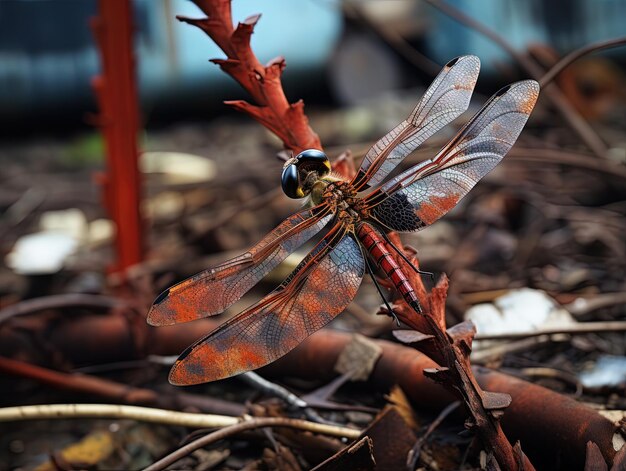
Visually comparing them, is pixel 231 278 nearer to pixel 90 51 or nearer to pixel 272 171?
pixel 272 171

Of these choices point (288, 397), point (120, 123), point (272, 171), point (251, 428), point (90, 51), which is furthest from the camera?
point (90, 51)

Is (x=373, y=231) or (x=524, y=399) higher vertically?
(x=373, y=231)

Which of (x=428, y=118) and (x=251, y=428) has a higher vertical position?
(x=428, y=118)

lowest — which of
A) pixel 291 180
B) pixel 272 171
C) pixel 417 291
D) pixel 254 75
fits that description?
pixel 272 171

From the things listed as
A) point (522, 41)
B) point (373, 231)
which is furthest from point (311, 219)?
point (522, 41)

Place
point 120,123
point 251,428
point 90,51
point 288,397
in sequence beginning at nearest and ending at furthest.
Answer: point 251,428
point 288,397
point 120,123
point 90,51

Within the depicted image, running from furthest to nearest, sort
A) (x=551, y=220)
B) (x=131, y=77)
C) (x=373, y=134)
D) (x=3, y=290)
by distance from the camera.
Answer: (x=373, y=134)
(x=551, y=220)
(x=3, y=290)
(x=131, y=77)

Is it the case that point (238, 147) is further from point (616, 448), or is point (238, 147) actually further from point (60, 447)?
point (616, 448)

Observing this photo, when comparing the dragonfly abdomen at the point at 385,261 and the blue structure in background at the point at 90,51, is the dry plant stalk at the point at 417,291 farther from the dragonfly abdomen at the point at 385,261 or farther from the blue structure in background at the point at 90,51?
the blue structure in background at the point at 90,51

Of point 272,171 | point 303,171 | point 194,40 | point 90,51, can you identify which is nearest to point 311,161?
point 303,171
